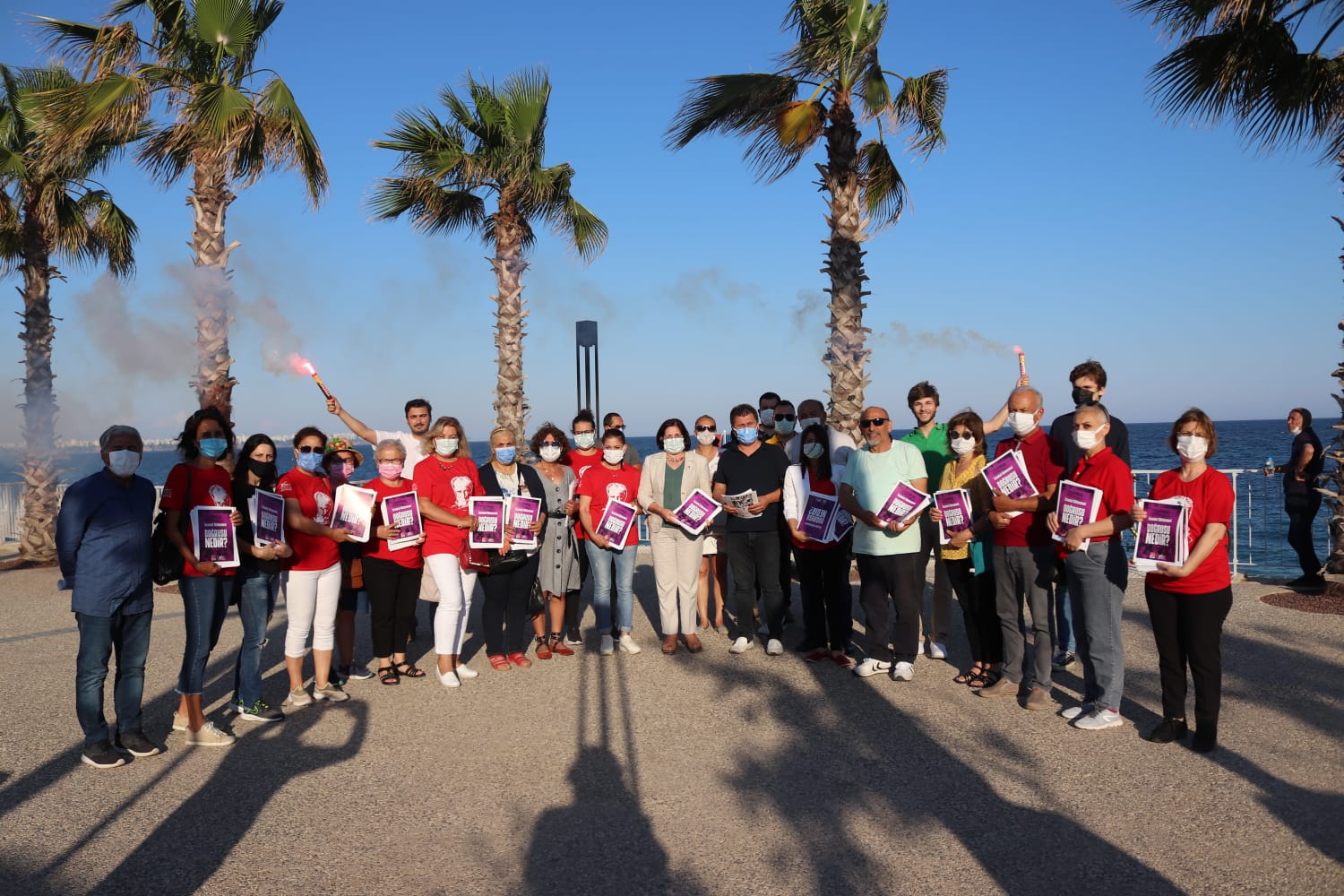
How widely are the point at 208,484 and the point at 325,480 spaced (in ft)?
3.69

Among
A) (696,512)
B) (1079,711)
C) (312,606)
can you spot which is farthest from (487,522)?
(1079,711)

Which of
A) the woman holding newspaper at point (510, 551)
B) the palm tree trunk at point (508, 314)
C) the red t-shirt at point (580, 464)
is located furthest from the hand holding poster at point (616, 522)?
the palm tree trunk at point (508, 314)

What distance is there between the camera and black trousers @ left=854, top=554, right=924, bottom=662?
7.19 m

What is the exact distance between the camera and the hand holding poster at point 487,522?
24.9ft

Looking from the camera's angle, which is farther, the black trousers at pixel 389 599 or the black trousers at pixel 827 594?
the black trousers at pixel 827 594

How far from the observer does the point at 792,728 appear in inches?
240

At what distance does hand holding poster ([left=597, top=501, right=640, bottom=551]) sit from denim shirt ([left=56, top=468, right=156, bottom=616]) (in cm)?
Answer: 359

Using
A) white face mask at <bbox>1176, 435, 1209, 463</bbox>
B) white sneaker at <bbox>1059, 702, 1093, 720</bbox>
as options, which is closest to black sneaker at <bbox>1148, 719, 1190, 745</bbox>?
white sneaker at <bbox>1059, 702, 1093, 720</bbox>

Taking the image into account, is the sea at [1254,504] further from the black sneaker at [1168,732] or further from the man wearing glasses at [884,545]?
the black sneaker at [1168,732]

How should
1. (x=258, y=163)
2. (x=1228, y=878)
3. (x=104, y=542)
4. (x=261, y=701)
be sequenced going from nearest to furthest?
(x=1228, y=878) → (x=104, y=542) → (x=261, y=701) → (x=258, y=163)

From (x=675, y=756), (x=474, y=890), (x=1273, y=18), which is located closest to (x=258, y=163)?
(x=675, y=756)

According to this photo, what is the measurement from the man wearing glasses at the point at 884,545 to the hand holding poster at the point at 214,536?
4.37m

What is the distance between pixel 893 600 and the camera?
724 centimetres

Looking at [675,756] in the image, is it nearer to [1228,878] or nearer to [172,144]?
[1228,878]
